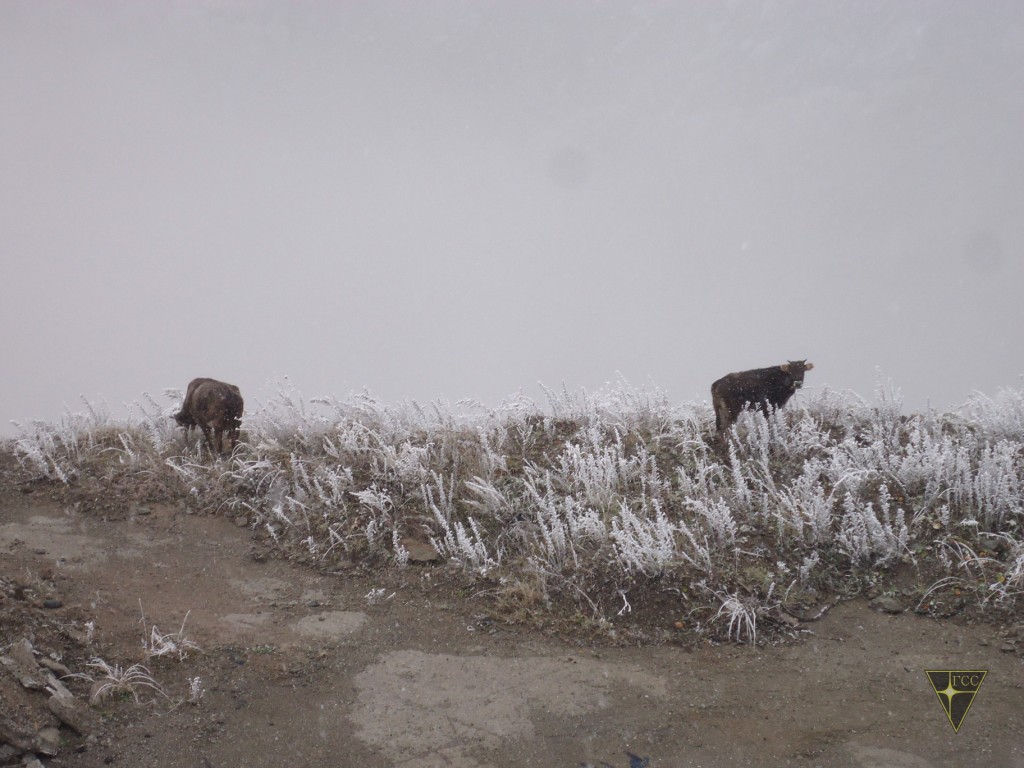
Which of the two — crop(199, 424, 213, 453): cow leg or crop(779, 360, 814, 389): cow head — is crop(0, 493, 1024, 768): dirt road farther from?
crop(779, 360, 814, 389): cow head

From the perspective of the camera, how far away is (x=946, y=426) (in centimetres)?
792

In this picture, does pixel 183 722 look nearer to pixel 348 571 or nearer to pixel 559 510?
pixel 348 571

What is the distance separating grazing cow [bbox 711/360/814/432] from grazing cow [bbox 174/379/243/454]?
648 cm

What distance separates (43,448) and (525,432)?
22.0 ft

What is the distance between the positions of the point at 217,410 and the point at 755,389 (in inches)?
280

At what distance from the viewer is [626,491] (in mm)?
7027

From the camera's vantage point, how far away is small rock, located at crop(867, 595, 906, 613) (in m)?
5.11

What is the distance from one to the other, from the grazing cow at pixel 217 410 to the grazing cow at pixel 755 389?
648 cm

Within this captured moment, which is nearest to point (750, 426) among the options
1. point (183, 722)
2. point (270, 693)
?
point (270, 693)

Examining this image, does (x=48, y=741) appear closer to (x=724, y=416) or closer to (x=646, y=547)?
(x=646, y=547)

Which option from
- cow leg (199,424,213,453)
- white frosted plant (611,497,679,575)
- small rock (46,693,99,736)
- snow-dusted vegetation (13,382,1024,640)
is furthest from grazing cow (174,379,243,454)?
white frosted plant (611,497,679,575)

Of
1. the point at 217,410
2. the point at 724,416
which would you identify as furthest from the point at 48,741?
the point at 724,416

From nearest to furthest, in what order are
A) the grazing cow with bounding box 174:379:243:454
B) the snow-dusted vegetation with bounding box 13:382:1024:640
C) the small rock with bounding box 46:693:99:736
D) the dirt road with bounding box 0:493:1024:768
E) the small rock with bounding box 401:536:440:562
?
the dirt road with bounding box 0:493:1024:768
the small rock with bounding box 46:693:99:736
the snow-dusted vegetation with bounding box 13:382:1024:640
the small rock with bounding box 401:536:440:562
the grazing cow with bounding box 174:379:243:454

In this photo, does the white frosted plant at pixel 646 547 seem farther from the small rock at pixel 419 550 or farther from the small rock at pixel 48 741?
the small rock at pixel 48 741
